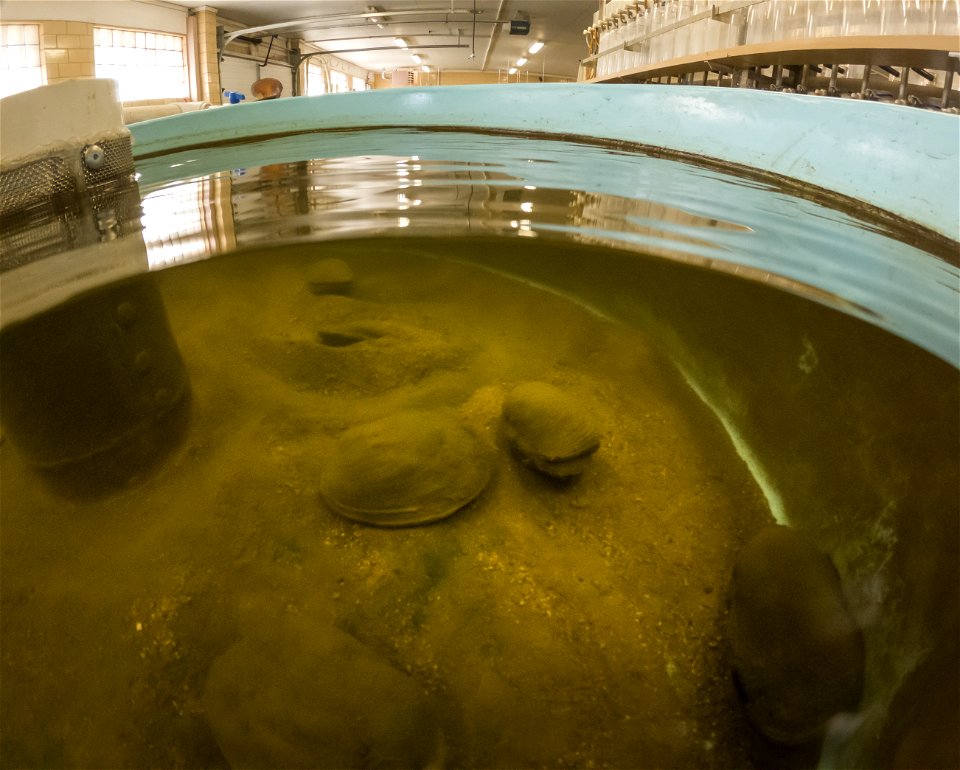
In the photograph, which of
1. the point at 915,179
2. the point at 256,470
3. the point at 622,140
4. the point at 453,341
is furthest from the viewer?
the point at 622,140

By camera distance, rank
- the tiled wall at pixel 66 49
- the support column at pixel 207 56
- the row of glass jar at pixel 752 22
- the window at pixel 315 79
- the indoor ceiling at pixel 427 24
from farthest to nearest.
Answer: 1. the window at pixel 315 79
2. the indoor ceiling at pixel 427 24
3. the support column at pixel 207 56
4. the tiled wall at pixel 66 49
5. the row of glass jar at pixel 752 22

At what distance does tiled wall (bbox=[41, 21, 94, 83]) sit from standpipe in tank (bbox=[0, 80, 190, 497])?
140 inches

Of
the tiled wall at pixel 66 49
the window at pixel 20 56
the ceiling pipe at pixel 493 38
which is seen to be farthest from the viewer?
the ceiling pipe at pixel 493 38

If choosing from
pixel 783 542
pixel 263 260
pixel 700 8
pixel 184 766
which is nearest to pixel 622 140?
pixel 700 8

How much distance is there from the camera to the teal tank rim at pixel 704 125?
54.1 inches

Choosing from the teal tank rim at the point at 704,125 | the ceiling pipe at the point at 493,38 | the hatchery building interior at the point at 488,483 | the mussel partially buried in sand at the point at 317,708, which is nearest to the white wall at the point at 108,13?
the teal tank rim at the point at 704,125

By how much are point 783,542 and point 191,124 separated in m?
3.89

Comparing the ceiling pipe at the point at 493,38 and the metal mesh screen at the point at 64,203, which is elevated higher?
the ceiling pipe at the point at 493,38

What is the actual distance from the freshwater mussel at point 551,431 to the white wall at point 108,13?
535 cm

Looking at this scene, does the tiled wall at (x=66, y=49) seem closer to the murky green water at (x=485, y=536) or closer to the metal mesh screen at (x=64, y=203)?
the metal mesh screen at (x=64, y=203)


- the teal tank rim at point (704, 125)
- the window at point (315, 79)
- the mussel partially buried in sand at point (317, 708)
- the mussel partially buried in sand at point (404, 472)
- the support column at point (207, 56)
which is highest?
the window at point (315, 79)

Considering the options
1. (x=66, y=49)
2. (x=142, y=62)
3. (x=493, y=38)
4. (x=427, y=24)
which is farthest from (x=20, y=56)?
(x=493, y=38)

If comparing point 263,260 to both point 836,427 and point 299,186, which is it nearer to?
point 299,186

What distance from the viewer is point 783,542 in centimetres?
48
